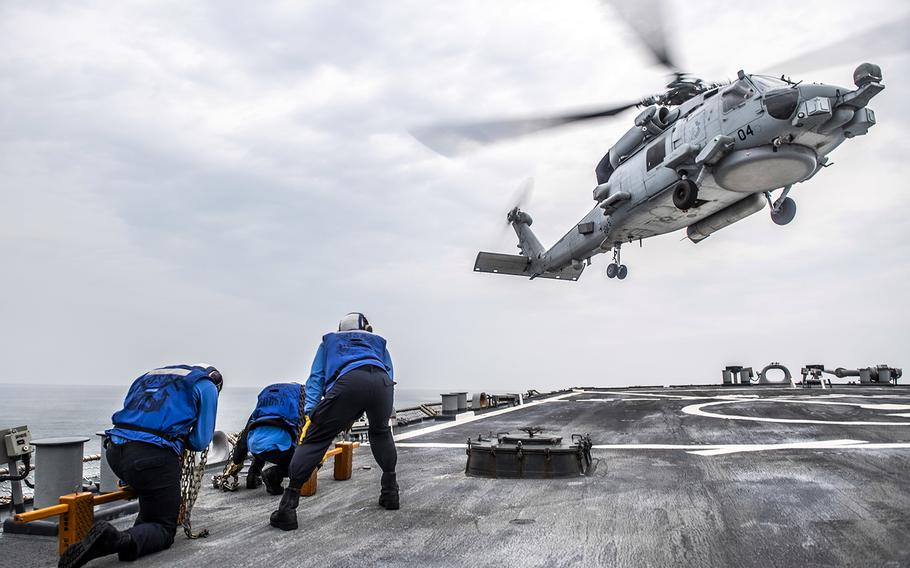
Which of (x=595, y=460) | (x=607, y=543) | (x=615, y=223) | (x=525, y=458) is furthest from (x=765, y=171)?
(x=607, y=543)

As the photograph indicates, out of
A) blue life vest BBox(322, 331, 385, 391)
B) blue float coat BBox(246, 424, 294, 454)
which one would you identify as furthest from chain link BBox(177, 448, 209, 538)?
blue float coat BBox(246, 424, 294, 454)

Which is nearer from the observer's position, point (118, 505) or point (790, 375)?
Answer: point (118, 505)

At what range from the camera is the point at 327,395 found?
496 cm

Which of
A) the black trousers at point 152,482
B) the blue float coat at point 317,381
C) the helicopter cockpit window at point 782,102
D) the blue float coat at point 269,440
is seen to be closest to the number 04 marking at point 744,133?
the helicopter cockpit window at point 782,102

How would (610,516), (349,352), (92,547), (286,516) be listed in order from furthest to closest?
(349,352) < (610,516) < (286,516) < (92,547)

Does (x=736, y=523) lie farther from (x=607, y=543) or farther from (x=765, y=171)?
(x=765, y=171)

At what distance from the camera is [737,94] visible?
15.5 meters

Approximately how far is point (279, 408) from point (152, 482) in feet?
6.64

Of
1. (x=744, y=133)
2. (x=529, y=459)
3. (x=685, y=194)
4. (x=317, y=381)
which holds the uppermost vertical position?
(x=744, y=133)

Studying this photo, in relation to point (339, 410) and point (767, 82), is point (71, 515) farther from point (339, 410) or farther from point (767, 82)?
point (767, 82)

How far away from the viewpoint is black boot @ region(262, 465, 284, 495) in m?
6.01

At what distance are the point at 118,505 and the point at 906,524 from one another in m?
6.60

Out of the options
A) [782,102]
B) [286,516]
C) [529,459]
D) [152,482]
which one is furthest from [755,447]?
[782,102]

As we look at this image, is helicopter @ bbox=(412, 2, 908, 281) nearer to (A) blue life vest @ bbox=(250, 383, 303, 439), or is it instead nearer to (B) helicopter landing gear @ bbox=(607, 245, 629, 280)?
(B) helicopter landing gear @ bbox=(607, 245, 629, 280)
